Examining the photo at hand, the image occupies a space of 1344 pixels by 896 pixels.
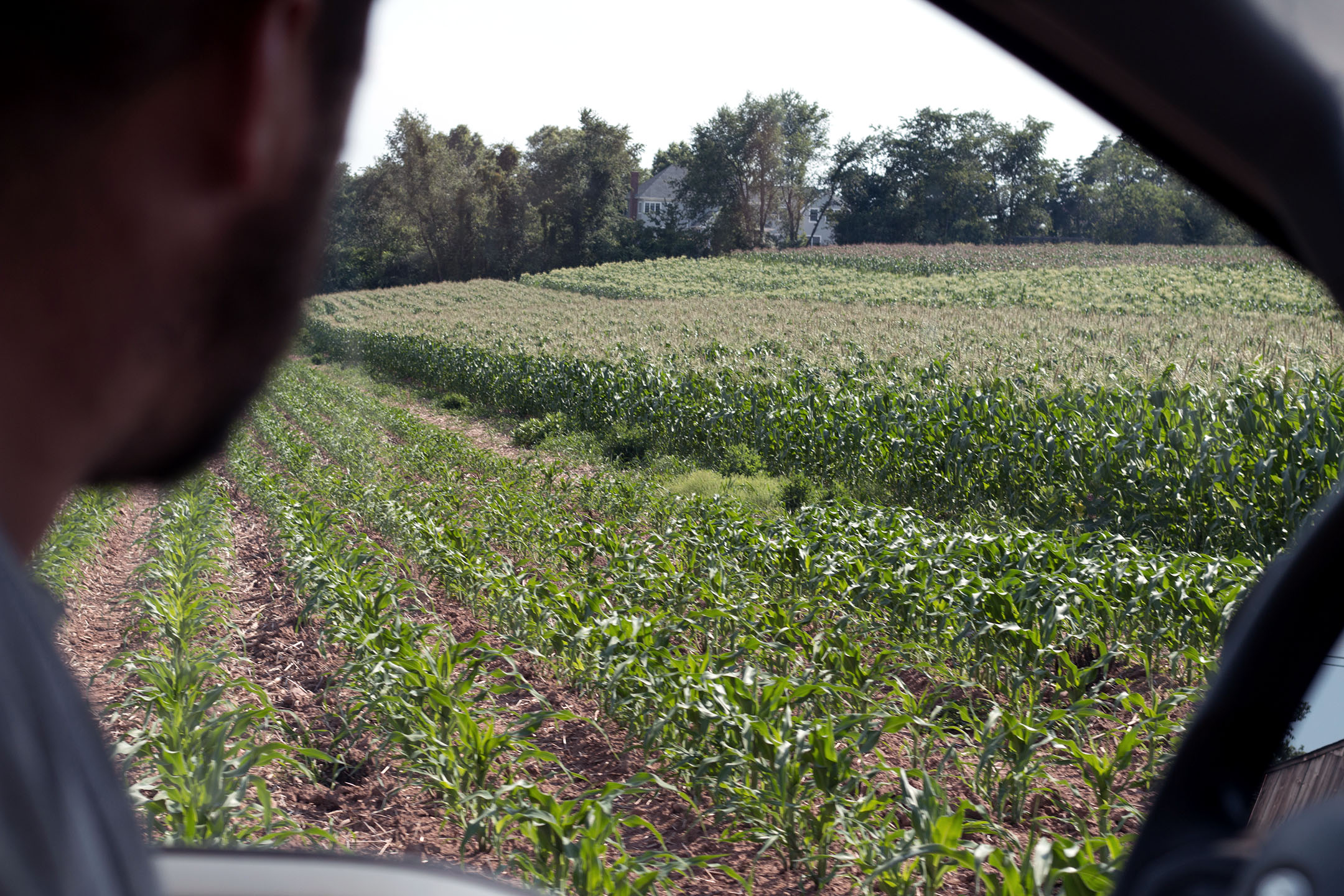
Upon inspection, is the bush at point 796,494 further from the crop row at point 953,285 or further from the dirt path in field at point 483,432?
the crop row at point 953,285

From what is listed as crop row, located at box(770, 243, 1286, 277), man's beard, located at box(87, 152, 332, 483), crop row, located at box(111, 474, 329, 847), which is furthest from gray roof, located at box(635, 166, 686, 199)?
man's beard, located at box(87, 152, 332, 483)

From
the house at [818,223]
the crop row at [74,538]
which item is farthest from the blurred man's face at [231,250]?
the house at [818,223]

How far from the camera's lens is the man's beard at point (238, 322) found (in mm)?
624

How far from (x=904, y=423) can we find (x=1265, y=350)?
4.76 metres

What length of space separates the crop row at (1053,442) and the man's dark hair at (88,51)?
916cm

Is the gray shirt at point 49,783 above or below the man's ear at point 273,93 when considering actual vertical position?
below

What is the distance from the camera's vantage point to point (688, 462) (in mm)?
14750

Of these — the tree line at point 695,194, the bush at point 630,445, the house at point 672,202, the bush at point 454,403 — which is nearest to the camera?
the bush at point 630,445

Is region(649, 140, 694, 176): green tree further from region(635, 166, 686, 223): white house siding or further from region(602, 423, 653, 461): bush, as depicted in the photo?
region(602, 423, 653, 461): bush

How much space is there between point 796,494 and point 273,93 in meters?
11.5

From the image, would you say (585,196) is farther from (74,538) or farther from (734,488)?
(74,538)

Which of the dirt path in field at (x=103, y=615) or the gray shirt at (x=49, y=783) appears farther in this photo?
the dirt path in field at (x=103, y=615)

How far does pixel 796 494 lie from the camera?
39.0 feet

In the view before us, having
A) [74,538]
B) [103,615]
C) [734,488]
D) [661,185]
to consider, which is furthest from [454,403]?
[661,185]
